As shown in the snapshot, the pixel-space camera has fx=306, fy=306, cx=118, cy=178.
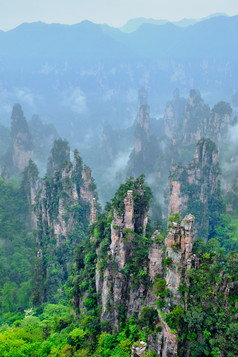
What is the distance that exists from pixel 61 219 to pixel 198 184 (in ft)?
85.8

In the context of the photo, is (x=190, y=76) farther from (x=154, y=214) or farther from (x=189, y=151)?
(x=154, y=214)

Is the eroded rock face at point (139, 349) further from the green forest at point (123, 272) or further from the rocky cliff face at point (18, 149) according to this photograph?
the rocky cliff face at point (18, 149)

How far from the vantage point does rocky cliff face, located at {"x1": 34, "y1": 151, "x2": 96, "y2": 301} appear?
41.6 m

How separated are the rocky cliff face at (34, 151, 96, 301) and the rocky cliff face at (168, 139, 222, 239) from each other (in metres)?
16.5

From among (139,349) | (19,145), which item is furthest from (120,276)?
(19,145)

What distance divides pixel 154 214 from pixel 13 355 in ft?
157

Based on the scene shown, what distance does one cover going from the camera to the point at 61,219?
149ft

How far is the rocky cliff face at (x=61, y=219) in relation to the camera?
137 feet

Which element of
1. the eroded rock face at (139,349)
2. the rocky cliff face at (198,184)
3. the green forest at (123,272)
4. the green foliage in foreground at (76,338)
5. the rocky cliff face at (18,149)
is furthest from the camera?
the rocky cliff face at (18,149)

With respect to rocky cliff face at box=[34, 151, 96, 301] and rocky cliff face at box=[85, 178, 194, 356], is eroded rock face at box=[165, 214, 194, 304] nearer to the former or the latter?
rocky cliff face at box=[85, 178, 194, 356]

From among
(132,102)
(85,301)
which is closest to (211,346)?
(85,301)

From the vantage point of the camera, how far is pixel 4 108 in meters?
166

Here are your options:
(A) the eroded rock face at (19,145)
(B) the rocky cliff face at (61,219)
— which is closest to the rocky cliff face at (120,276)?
(B) the rocky cliff face at (61,219)

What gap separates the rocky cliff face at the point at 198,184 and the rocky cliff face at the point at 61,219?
16.5 metres
